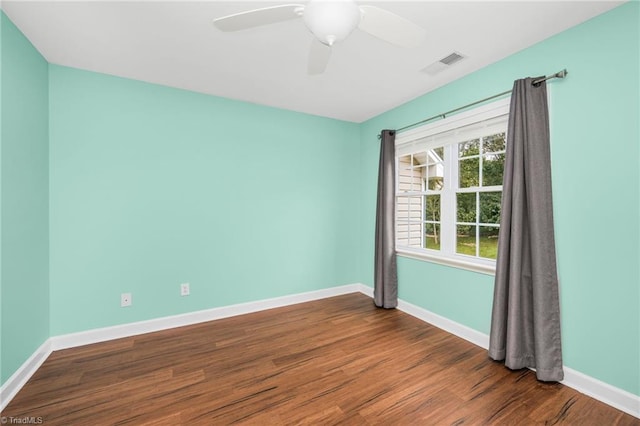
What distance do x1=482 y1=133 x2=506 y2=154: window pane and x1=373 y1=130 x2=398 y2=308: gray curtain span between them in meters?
1.06

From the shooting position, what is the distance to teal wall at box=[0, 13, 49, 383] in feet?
5.68

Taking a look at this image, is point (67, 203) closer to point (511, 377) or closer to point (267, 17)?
point (267, 17)

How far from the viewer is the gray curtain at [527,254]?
1.90 metres

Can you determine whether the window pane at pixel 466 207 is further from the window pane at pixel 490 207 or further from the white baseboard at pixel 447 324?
the white baseboard at pixel 447 324

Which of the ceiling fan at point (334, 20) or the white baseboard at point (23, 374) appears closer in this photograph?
the ceiling fan at point (334, 20)

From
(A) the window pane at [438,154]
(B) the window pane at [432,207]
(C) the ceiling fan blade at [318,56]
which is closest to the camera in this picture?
(C) the ceiling fan blade at [318,56]

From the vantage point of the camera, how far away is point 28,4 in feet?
5.46

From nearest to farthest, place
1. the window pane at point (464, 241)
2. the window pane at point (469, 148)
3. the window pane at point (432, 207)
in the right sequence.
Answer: the window pane at point (469, 148) → the window pane at point (464, 241) → the window pane at point (432, 207)

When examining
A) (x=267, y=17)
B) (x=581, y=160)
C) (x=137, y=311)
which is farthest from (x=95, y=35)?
(x=581, y=160)

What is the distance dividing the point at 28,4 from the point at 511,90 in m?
3.42

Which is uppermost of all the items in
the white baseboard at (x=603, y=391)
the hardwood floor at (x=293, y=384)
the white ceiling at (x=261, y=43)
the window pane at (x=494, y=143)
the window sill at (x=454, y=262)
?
the white ceiling at (x=261, y=43)

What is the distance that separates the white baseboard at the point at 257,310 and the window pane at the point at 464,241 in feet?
2.38

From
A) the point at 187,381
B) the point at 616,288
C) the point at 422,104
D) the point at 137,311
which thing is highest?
the point at 422,104

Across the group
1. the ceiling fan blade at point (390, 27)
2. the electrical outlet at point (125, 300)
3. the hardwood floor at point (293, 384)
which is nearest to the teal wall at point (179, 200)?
the electrical outlet at point (125, 300)
